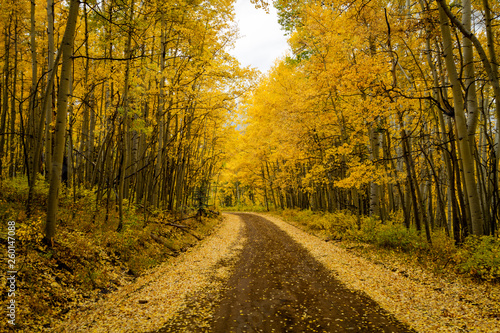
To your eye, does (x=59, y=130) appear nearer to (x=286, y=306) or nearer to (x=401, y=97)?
(x=286, y=306)

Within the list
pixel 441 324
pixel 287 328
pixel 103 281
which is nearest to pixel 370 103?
pixel 441 324

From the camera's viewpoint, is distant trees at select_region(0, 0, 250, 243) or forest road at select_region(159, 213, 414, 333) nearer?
forest road at select_region(159, 213, 414, 333)

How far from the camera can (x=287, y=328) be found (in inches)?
152

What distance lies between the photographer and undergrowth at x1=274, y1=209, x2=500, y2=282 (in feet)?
18.3

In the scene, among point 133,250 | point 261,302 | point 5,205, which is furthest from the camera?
point 133,250

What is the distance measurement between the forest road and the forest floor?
0.05 feet

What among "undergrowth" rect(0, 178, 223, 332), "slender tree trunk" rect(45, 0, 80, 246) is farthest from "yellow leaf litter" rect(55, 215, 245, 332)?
"slender tree trunk" rect(45, 0, 80, 246)

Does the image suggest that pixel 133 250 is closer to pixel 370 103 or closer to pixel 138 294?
pixel 138 294

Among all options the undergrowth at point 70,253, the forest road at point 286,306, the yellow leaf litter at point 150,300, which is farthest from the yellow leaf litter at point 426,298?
the undergrowth at point 70,253

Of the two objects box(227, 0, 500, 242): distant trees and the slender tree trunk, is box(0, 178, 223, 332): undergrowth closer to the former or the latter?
the slender tree trunk

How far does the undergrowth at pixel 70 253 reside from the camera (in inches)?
158

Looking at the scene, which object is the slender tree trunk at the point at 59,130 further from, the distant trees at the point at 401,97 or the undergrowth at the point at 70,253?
the distant trees at the point at 401,97

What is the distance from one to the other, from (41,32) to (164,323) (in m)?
14.8

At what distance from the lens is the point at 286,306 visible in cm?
465
